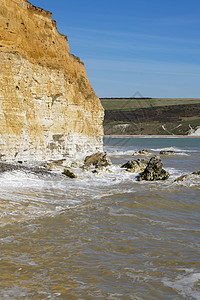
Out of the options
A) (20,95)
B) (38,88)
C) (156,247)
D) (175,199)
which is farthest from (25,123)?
(156,247)

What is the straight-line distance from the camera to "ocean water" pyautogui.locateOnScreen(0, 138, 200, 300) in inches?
198

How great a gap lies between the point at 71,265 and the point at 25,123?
1340cm

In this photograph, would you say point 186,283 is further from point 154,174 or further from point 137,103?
point 137,103

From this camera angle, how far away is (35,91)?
19.9 m

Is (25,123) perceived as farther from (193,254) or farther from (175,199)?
(193,254)

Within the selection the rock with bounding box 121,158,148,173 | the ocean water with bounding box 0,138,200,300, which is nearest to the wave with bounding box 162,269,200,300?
the ocean water with bounding box 0,138,200,300

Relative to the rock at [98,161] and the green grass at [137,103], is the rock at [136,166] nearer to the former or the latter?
the rock at [98,161]

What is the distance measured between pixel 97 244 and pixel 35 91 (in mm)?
14640

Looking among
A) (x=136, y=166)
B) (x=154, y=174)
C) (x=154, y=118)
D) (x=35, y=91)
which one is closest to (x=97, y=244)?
(x=154, y=174)

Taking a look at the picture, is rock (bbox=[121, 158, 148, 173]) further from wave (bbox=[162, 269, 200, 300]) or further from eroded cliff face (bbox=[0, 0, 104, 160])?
wave (bbox=[162, 269, 200, 300])

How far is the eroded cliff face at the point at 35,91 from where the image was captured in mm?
17312

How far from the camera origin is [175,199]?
11.8m

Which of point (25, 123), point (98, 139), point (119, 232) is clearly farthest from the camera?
point (98, 139)

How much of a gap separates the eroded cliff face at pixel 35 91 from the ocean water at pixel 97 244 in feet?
18.7
